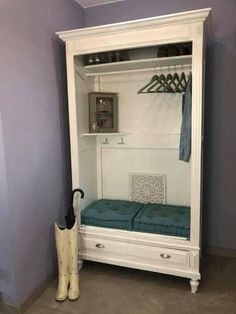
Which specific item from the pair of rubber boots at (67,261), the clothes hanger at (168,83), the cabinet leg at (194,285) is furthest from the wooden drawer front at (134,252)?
the clothes hanger at (168,83)

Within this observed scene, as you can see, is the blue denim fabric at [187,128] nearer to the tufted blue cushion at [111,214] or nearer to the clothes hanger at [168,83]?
the clothes hanger at [168,83]

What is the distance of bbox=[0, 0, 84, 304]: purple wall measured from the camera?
71.0 inches

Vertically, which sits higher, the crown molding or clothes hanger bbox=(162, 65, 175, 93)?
the crown molding

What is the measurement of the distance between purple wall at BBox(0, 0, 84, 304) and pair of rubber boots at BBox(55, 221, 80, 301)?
0.58 ft

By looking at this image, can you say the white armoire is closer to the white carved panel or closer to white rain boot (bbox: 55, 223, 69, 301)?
the white carved panel

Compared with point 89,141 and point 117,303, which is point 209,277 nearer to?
point 117,303

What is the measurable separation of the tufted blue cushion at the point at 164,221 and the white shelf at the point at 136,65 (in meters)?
1.34

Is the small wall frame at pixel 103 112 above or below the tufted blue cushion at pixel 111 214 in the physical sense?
above

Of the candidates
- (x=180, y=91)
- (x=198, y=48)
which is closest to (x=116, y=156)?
(x=180, y=91)

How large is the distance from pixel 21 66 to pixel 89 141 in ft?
3.28

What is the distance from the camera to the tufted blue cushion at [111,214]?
2301 mm

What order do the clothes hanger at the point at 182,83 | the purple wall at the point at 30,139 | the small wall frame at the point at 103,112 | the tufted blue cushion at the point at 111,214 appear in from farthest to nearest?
the small wall frame at the point at 103,112 → the clothes hanger at the point at 182,83 → the tufted blue cushion at the point at 111,214 → the purple wall at the point at 30,139

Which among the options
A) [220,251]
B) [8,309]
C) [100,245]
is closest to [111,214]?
[100,245]

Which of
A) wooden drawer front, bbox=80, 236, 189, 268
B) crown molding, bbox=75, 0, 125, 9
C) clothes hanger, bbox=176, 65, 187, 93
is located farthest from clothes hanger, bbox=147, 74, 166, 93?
wooden drawer front, bbox=80, 236, 189, 268
